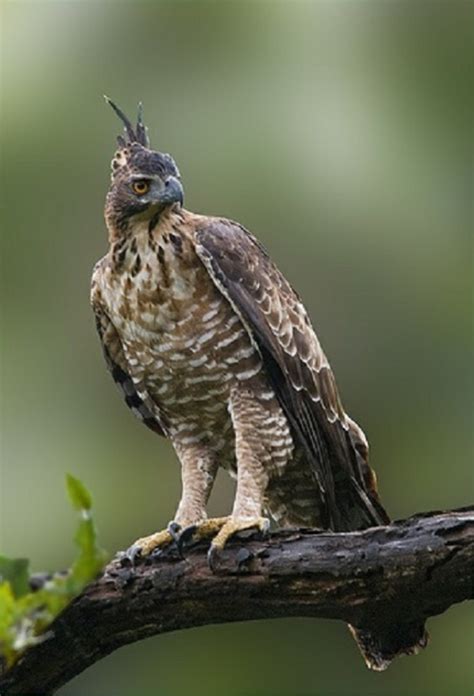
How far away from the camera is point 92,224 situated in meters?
7.64

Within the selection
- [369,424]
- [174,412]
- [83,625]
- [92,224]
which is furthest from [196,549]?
[92,224]

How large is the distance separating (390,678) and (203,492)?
2927 millimetres

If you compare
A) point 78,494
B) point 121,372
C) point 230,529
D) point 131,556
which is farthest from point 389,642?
point 78,494

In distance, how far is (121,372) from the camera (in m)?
5.05

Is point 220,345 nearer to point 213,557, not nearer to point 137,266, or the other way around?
point 137,266

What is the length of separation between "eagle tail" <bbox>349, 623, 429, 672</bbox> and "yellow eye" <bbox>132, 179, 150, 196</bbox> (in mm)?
1545

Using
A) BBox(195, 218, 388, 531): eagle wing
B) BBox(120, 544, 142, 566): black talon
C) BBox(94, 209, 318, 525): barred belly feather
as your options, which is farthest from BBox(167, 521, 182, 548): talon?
BBox(195, 218, 388, 531): eagle wing

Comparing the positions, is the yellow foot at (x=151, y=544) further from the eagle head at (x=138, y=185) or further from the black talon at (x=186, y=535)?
the eagle head at (x=138, y=185)

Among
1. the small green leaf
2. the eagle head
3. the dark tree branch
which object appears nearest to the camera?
the small green leaf

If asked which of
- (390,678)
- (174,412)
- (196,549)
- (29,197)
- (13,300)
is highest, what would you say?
(29,197)

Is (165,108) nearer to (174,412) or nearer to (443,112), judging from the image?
(443,112)

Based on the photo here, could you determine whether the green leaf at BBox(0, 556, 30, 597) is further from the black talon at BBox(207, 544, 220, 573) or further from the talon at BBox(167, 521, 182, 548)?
the talon at BBox(167, 521, 182, 548)

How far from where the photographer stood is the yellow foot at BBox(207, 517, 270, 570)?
411 cm

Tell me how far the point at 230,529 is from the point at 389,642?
0.64 metres
